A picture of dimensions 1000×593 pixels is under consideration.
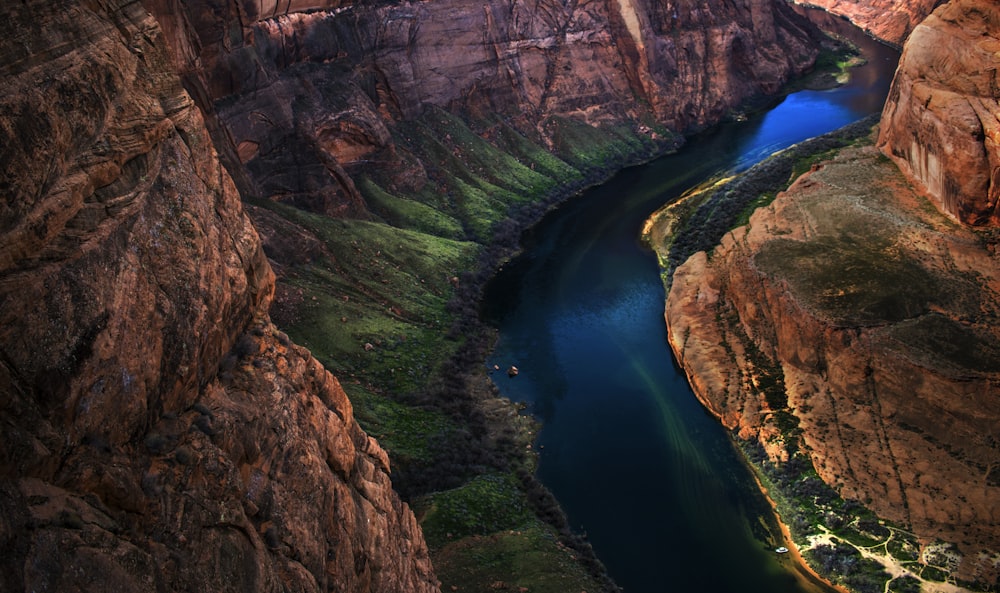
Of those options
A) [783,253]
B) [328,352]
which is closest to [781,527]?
[783,253]

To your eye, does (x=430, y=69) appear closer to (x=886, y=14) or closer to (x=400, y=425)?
(x=400, y=425)

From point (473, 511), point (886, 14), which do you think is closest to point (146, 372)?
point (473, 511)

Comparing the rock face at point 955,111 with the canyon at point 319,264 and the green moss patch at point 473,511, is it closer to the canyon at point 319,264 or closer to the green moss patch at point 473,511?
the canyon at point 319,264

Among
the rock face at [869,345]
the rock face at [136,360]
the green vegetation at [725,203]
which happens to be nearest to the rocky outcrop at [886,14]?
the green vegetation at [725,203]

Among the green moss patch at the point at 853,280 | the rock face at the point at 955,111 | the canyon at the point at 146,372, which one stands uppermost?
the canyon at the point at 146,372

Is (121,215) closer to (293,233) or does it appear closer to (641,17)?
(293,233)

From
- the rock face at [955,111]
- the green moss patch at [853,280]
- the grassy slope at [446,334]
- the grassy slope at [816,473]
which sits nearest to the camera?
the grassy slope at [816,473]

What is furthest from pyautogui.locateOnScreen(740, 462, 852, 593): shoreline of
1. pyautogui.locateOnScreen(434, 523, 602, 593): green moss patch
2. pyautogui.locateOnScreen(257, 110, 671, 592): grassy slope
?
pyautogui.locateOnScreen(434, 523, 602, 593): green moss patch
